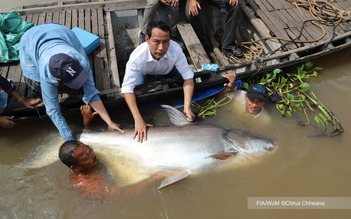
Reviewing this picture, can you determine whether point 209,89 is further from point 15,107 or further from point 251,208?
point 15,107

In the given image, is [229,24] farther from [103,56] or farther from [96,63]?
[96,63]

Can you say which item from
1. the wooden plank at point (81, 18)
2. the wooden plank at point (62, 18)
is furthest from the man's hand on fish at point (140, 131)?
the wooden plank at point (62, 18)

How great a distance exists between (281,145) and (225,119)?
0.84 metres

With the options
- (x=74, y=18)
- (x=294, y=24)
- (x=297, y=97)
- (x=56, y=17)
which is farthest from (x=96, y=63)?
(x=294, y=24)

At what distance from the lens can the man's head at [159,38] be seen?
9.80ft

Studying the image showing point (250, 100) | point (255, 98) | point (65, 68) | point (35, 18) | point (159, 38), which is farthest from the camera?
point (35, 18)

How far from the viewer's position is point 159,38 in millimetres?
3031

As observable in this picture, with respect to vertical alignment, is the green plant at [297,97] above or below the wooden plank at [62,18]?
below

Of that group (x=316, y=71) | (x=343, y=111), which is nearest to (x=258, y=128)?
(x=343, y=111)

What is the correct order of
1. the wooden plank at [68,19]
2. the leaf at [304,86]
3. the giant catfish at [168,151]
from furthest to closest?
the wooden plank at [68,19] → the leaf at [304,86] → the giant catfish at [168,151]

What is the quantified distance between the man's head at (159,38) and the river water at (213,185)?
3.80ft

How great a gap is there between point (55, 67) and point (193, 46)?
2.49 metres

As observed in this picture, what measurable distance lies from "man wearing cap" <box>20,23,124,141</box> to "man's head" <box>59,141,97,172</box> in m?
0.31

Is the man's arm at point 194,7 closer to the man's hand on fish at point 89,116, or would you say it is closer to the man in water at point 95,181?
the man's hand on fish at point 89,116
